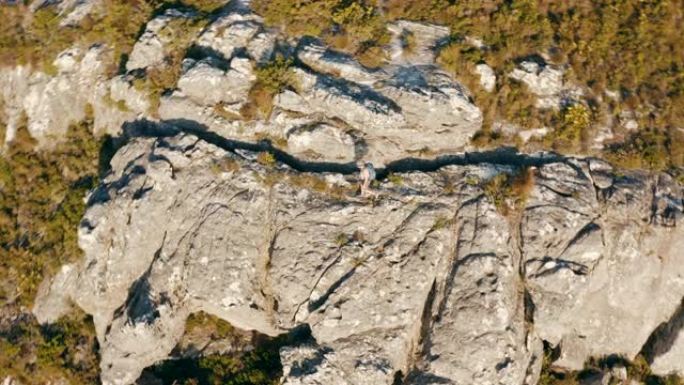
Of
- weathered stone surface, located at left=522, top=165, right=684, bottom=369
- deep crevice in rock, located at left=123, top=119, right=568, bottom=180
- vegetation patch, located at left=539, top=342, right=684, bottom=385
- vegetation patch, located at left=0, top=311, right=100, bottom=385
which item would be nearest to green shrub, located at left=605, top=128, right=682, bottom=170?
weathered stone surface, located at left=522, top=165, right=684, bottom=369

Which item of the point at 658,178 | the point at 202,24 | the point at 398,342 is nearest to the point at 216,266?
the point at 398,342

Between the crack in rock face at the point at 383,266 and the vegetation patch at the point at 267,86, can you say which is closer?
the crack in rock face at the point at 383,266

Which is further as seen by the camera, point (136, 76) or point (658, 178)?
point (136, 76)

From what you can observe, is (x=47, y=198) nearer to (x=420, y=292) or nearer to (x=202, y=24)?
(x=202, y=24)

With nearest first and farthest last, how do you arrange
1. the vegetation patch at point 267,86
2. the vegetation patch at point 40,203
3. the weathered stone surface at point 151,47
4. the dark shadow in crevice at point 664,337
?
the dark shadow in crevice at point 664,337 → the vegetation patch at point 267,86 → the vegetation patch at point 40,203 → the weathered stone surface at point 151,47

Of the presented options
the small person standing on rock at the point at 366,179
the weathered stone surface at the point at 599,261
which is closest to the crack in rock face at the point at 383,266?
the weathered stone surface at the point at 599,261

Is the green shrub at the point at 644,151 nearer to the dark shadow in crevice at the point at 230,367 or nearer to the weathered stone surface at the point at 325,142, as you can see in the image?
the weathered stone surface at the point at 325,142
